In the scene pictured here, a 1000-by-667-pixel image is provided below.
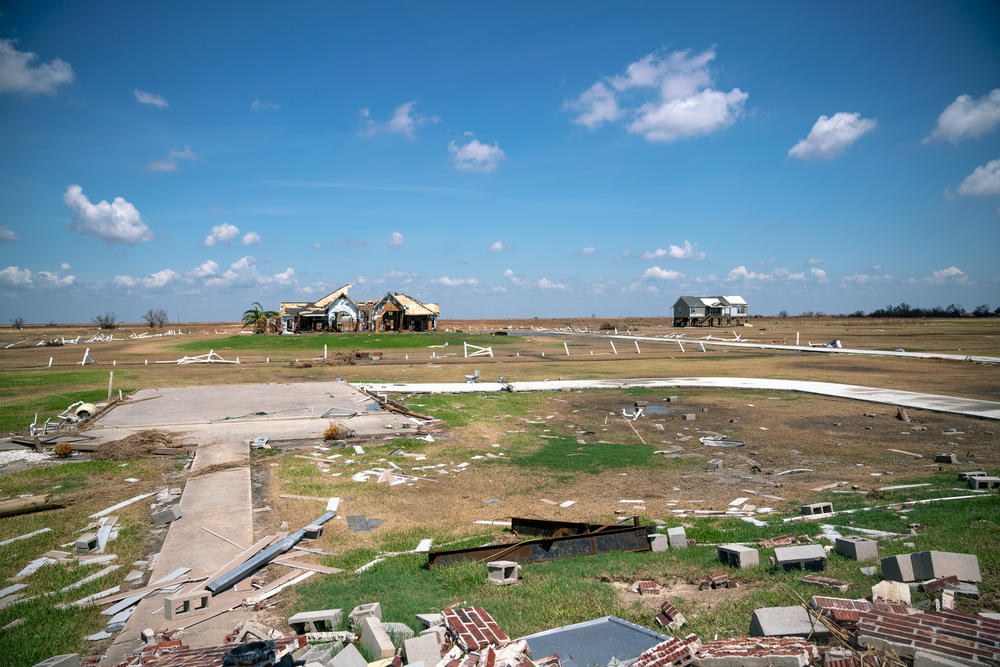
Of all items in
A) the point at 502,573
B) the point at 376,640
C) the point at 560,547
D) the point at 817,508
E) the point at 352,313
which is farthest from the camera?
the point at 352,313

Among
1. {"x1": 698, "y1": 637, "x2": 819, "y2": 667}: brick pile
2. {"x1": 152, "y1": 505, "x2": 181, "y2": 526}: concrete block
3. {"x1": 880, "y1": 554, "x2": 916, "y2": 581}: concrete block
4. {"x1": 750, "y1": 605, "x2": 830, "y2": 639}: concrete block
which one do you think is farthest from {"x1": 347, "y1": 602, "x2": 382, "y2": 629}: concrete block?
{"x1": 152, "y1": 505, "x2": 181, "y2": 526}: concrete block

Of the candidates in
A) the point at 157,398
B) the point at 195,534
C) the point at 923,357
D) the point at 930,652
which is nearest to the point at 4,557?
the point at 195,534

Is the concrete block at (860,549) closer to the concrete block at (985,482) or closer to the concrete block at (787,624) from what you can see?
the concrete block at (787,624)

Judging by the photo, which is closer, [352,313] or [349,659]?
[349,659]

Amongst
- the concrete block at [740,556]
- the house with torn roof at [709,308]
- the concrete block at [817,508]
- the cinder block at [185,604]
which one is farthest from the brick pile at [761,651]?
the house with torn roof at [709,308]

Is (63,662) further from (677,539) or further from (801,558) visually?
(801,558)

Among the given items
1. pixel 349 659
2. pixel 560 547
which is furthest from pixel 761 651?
pixel 560 547
